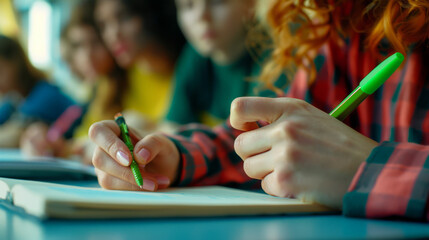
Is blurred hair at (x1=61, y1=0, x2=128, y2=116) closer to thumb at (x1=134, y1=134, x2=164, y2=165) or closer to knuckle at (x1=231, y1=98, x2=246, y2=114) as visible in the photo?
thumb at (x1=134, y1=134, x2=164, y2=165)

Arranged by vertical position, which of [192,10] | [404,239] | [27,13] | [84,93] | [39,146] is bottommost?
[404,239]

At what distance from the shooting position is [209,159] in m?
0.61

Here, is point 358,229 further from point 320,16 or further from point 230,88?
point 230,88

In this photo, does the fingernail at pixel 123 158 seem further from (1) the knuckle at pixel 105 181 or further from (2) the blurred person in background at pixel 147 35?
(2) the blurred person in background at pixel 147 35

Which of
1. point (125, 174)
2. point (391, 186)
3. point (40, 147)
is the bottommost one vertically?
point (391, 186)

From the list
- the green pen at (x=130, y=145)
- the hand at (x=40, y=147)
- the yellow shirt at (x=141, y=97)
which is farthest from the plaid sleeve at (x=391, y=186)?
the yellow shirt at (x=141, y=97)

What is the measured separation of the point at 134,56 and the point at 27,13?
89.1 inches

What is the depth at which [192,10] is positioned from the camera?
3.52 ft

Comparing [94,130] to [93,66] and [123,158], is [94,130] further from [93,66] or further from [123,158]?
[93,66]

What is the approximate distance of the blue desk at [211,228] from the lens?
269mm

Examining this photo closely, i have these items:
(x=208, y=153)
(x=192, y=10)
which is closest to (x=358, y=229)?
(x=208, y=153)

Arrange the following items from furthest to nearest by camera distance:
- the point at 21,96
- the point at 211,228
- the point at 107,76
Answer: the point at 21,96 → the point at 107,76 → the point at 211,228

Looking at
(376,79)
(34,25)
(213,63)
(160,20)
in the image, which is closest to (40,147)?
(213,63)

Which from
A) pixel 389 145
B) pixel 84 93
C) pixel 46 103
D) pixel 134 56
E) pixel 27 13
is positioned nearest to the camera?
pixel 389 145
